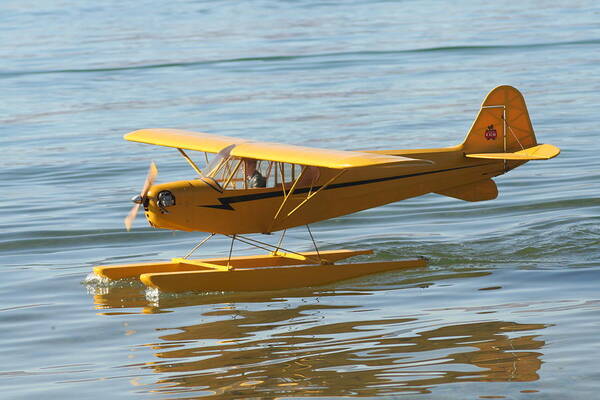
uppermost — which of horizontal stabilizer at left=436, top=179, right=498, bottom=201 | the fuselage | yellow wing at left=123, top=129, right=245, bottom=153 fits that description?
yellow wing at left=123, top=129, right=245, bottom=153

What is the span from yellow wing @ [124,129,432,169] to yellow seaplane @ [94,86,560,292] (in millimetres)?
13

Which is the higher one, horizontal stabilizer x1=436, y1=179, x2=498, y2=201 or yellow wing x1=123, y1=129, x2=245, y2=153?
yellow wing x1=123, y1=129, x2=245, y2=153

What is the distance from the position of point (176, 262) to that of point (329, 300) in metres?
2.11

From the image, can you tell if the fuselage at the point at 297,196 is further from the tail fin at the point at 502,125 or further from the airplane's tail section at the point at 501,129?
the tail fin at the point at 502,125

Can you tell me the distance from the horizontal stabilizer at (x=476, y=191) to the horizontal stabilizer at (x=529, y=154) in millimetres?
432

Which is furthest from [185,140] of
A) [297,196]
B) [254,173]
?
[297,196]

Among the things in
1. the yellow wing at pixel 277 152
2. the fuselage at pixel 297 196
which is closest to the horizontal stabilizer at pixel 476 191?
the fuselage at pixel 297 196

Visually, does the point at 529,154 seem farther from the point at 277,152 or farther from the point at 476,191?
the point at 277,152

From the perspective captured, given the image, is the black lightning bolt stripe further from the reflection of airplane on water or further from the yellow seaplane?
the reflection of airplane on water

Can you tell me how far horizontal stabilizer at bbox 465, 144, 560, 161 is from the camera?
12.6 metres

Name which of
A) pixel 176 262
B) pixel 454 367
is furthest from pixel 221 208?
pixel 454 367

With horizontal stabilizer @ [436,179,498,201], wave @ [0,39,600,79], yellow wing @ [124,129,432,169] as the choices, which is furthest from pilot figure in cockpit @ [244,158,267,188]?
wave @ [0,39,600,79]

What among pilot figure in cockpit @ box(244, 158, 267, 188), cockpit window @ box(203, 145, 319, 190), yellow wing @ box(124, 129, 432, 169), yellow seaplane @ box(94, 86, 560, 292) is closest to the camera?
yellow wing @ box(124, 129, 432, 169)

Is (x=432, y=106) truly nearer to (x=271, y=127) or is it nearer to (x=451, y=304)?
(x=271, y=127)
